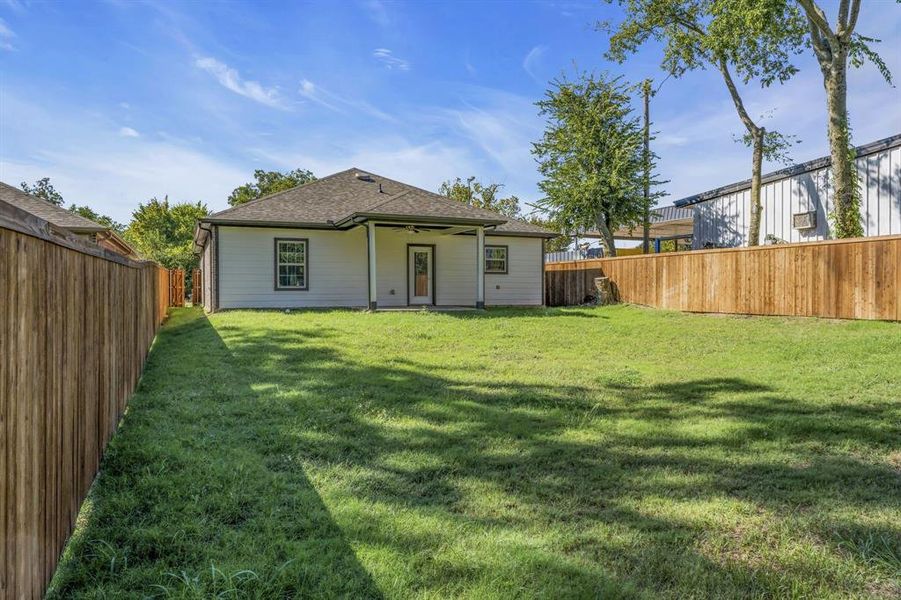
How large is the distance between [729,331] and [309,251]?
10.9 meters

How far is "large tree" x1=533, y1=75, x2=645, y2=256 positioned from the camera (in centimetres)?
2122

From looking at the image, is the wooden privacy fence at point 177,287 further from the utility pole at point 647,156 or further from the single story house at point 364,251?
the utility pole at point 647,156

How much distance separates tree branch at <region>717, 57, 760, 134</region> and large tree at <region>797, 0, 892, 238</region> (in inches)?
199

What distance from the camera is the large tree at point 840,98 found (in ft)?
40.9

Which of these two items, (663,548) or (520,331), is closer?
(663,548)

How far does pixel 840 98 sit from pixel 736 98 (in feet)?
21.9

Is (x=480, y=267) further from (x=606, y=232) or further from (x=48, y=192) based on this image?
(x=48, y=192)

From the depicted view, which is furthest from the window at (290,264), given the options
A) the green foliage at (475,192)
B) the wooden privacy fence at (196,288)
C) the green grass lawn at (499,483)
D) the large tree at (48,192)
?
the large tree at (48,192)

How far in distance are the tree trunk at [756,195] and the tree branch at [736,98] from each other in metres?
0.80

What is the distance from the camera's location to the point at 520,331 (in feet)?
34.9

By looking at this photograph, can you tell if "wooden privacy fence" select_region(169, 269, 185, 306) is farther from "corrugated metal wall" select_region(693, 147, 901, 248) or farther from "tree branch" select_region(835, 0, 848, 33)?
"tree branch" select_region(835, 0, 848, 33)

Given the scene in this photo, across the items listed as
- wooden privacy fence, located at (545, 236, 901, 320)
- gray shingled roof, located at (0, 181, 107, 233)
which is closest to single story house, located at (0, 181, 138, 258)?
gray shingled roof, located at (0, 181, 107, 233)

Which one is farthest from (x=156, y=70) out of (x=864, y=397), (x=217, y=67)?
(x=864, y=397)

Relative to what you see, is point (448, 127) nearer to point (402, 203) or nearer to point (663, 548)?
point (402, 203)
